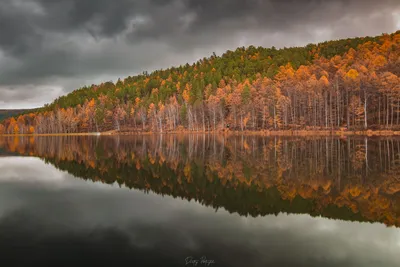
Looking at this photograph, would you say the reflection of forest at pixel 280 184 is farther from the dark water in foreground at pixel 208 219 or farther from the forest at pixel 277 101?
the forest at pixel 277 101

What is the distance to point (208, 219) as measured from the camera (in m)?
12.1

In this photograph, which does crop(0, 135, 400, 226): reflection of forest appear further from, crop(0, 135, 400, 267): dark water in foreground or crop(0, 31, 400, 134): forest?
crop(0, 31, 400, 134): forest

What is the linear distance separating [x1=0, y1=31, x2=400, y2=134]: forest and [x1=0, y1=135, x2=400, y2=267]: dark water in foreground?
220 feet

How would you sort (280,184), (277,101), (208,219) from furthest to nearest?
(277,101) < (280,184) < (208,219)

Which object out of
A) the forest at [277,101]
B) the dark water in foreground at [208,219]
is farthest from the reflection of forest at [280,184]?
the forest at [277,101]

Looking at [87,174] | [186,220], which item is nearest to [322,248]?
[186,220]

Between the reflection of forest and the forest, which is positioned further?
the forest

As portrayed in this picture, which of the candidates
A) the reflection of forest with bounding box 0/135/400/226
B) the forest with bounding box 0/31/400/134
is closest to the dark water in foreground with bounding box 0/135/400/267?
the reflection of forest with bounding box 0/135/400/226

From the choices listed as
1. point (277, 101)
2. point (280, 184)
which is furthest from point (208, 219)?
point (277, 101)

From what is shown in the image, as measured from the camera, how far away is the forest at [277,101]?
276 ft

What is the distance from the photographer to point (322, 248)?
9219 mm

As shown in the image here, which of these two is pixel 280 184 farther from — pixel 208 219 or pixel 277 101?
pixel 277 101

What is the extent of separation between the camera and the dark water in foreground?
28.8ft

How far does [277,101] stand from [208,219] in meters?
89.9
